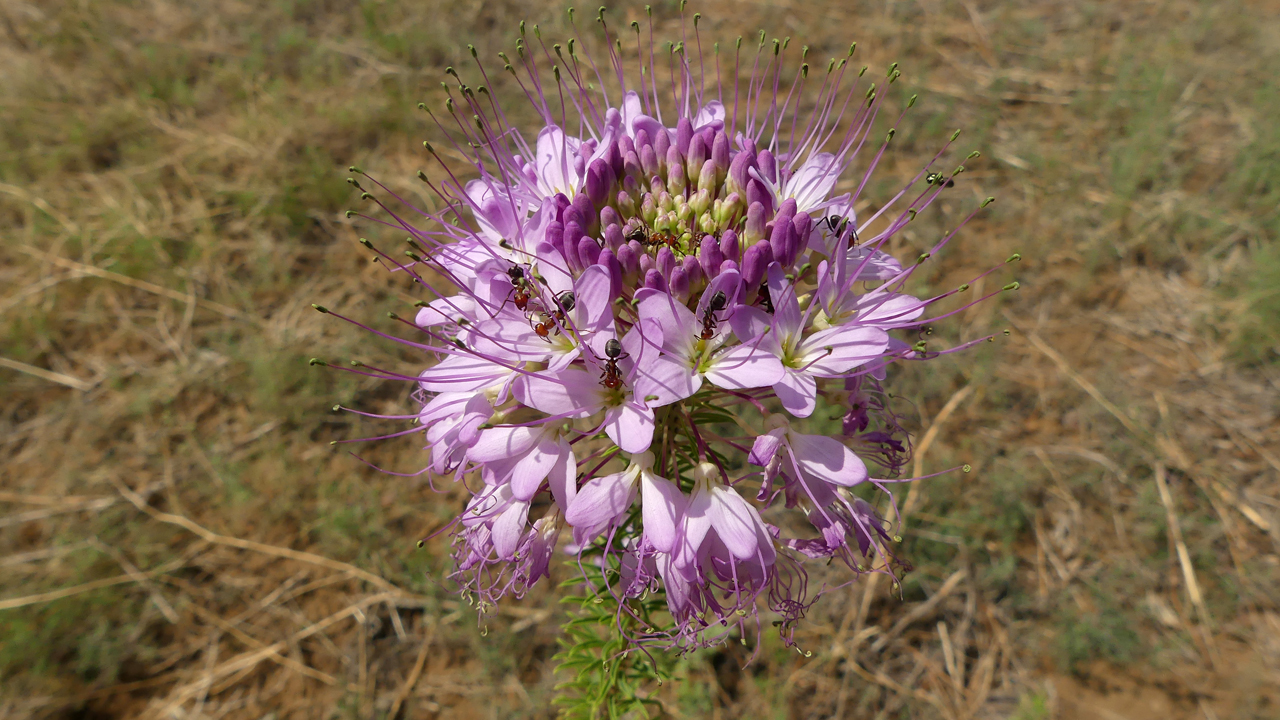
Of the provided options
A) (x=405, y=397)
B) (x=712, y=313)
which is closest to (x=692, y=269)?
(x=712, y=313)

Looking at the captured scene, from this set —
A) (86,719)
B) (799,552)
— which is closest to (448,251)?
(799,552)

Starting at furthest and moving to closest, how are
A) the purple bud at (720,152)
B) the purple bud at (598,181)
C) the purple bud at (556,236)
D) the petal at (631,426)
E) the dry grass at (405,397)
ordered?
the dry grass at (405,397) < the purple bud at (720,152) < the purple bud at (598,181) < the purple bud at (556,236) < the petal at (631,426)

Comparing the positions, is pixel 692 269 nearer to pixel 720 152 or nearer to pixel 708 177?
pixel 708 177

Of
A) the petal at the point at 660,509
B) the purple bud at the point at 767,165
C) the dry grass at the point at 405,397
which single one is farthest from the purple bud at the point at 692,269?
the dry grass at the point at 405,397

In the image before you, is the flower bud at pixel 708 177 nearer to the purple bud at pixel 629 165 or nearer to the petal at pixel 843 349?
the purple bud at pixel 629 165

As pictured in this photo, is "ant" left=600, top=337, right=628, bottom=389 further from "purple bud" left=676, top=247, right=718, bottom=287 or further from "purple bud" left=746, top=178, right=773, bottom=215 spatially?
"purple bud" left=746, top=178, right=773, bottom=215
